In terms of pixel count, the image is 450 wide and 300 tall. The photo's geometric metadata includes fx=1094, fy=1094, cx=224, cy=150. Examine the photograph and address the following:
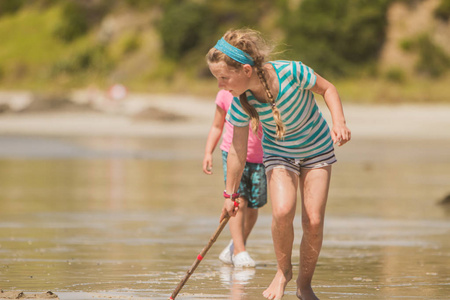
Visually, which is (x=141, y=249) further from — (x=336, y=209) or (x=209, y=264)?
(x=336, y=209)

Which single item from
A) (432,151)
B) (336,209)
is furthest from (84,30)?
(336,209)

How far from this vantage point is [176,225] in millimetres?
10555

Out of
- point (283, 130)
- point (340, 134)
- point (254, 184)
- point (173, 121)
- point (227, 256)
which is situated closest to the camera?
point (340, 134)

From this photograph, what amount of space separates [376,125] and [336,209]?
59.9 ft

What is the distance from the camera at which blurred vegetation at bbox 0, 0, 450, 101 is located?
171ft

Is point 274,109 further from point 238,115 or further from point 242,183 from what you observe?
point 242,183

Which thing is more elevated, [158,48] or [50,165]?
[158,48]

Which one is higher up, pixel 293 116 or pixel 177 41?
pixel 177 41

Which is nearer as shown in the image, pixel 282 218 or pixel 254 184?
pixel 282 218

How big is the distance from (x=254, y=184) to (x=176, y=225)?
217 cm

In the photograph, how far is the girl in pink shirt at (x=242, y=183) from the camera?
8.23 meters

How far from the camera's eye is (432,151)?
21.9m

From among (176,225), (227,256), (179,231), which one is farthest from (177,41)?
(227,256)

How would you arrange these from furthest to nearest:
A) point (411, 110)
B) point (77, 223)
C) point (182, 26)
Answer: point (182, 26) → point (411, 110) → point (77, 223)
